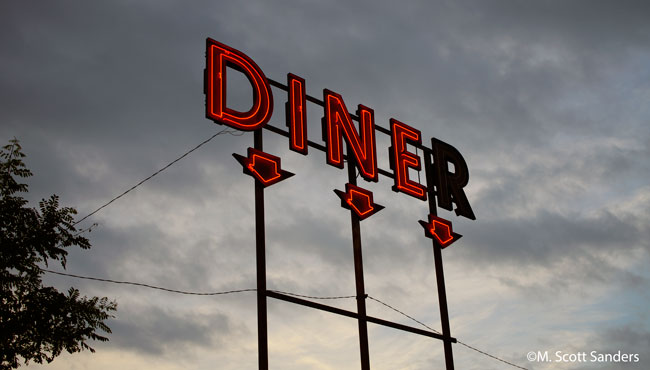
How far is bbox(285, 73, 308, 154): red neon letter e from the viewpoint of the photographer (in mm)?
21047

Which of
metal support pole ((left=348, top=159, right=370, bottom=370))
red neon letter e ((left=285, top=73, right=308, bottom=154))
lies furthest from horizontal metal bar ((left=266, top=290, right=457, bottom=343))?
red neon letter e ((left=285, top=73, right=308, bottom=154))

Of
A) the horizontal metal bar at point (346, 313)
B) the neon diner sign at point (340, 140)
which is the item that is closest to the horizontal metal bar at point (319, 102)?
the neon diner sign at point (340, 140)

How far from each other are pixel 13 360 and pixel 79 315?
5.76 feet

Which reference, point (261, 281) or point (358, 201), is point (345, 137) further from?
point (261, 281)

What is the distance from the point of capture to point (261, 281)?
707 inches

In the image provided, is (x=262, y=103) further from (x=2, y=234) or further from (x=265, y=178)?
(x=2, y=234)

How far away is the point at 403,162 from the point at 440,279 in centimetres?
361

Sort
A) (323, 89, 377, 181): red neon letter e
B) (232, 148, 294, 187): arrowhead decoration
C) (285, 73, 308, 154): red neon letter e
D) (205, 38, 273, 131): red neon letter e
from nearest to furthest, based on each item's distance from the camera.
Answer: (232, 148, 294, 187): arrowhead decoration → (205, 38, 273, 131): red neon letter e → (285, 73, 308, 154): red neon letter e → (323, 89, 377, 181): red neon letter e

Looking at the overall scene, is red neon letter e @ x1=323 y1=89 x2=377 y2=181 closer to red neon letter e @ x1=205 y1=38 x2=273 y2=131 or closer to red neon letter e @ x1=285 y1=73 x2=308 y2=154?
red neon letter e @ x1=285 y1=73 x2=308 y2=154

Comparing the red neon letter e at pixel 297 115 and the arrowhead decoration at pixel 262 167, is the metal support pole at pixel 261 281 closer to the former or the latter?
the arrowhead decoration at pixel 262 167

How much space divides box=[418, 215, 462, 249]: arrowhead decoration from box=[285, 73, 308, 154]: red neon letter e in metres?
4.70

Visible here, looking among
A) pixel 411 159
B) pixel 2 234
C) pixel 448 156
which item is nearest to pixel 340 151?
pixel 411 159

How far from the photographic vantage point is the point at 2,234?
19.0 metres

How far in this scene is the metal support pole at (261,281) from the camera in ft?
56.1
